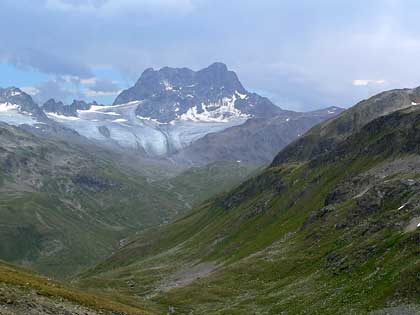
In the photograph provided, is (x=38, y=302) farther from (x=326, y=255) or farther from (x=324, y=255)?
(x=324, y=255)

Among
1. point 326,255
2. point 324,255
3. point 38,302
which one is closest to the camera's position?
point 38,302

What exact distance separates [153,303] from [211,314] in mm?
22522

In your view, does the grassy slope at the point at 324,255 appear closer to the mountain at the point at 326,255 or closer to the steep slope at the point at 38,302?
the mountain at the point at 326,255

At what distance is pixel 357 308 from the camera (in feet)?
207

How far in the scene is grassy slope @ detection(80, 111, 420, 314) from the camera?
71500 millimetres

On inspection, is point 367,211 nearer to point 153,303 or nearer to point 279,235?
point 279,235

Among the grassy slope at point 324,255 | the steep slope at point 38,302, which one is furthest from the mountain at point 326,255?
the steep slope at point 38,302

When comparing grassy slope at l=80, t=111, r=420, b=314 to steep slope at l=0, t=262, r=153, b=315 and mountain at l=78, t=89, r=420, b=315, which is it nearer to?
mountain at l=78, t=89, r=420, b=315

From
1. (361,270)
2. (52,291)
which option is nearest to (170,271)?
(361,270)

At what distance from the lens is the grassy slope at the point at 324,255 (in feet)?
235

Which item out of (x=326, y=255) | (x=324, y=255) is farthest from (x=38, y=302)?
(x=324, y=255)

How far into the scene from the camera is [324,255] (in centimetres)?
10800

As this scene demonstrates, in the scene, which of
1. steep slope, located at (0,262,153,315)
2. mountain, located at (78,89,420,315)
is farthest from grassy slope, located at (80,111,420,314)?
steep slope, located at (0,262,153,315)

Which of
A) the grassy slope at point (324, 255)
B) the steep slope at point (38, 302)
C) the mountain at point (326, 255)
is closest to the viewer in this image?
the steep slope at point (38, 302)
